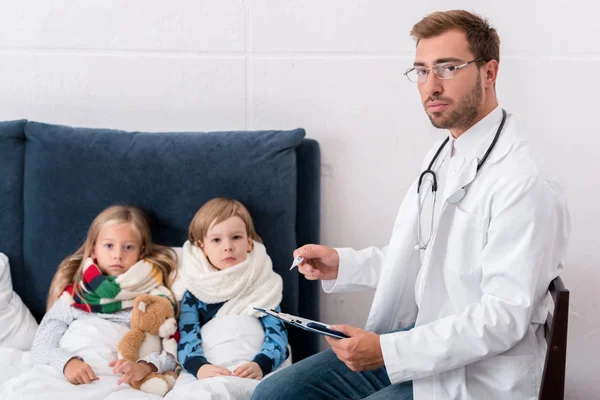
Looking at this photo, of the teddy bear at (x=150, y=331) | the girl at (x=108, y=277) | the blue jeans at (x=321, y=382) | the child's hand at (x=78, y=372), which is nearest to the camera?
the blue jeans at (x=321, y=382)

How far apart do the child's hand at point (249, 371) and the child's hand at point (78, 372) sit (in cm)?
39

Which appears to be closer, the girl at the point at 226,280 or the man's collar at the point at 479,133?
the man's collar at the point at 479,133

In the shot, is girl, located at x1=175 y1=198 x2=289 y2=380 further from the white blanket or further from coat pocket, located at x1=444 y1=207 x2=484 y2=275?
coat pocket, located at x1=444 y1=207 x2=484 y2=275

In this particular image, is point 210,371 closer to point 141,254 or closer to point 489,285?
point 141,254

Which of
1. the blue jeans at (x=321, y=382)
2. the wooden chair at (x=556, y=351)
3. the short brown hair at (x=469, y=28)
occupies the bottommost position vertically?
the blue jeans at (x=321, y=382)

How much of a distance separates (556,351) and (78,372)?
1230 millimetres

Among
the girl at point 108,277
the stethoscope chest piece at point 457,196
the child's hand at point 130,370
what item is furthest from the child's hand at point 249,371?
the stethoscope chest piece at point 457,196

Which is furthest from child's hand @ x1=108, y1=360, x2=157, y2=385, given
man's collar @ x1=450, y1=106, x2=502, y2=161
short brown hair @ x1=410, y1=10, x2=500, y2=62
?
short brown hair @ x1=410, y1=10, x2=500, y2=62

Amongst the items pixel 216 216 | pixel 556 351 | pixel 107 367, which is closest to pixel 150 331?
pixel 107 367

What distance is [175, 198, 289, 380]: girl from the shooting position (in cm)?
210

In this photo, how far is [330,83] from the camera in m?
2.38

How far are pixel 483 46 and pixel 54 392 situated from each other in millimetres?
1396

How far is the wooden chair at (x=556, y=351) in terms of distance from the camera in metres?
1.53

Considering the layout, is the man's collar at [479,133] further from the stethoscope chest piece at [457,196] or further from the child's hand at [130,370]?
the child's hand at [130,370]
